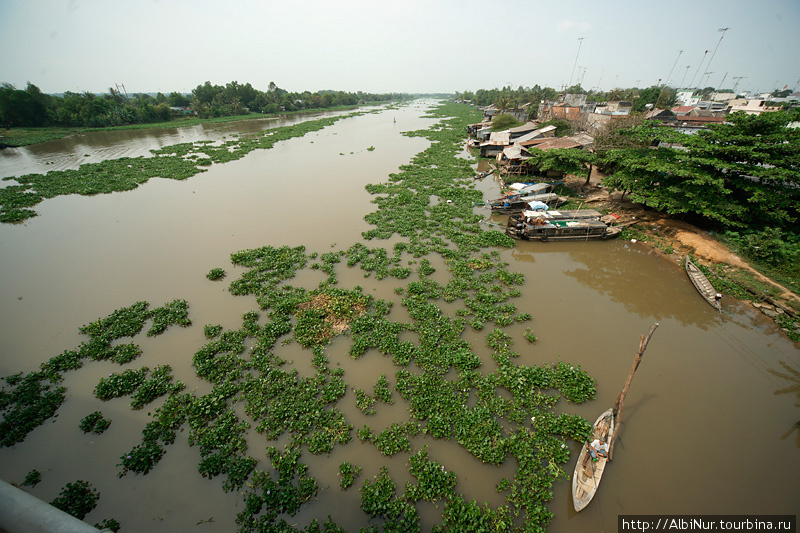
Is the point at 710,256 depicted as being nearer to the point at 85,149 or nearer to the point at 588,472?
the point at 588,472

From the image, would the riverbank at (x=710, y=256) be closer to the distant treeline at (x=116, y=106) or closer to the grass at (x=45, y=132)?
the grass at (x=45, y=132)

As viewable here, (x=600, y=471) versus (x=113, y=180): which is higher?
(x=113, y=180)

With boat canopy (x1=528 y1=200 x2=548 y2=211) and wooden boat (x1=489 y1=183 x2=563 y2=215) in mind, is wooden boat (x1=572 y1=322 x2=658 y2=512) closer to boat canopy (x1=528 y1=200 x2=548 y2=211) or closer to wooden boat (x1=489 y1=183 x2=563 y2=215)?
boat canopy (x1=528 y1=200 x2=548 y2=211)

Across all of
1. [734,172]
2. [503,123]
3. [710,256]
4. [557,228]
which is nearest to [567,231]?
[557,228]

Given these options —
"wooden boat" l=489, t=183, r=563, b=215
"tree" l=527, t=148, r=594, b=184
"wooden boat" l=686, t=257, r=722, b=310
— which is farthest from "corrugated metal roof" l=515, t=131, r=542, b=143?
"wooden boat" l=686, t=257, r=722, b=310

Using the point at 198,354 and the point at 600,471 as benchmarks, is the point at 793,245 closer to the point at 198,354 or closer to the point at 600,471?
the point at 600,471

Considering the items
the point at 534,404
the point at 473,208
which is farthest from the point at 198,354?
the point at 473,208
